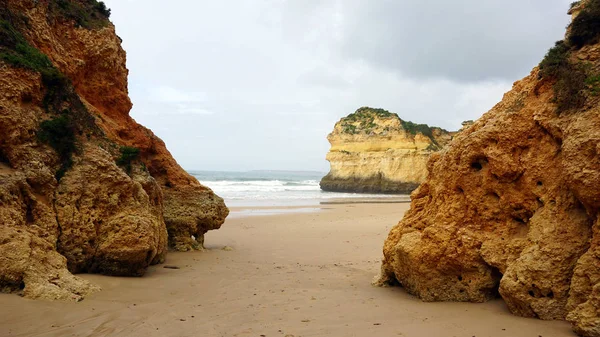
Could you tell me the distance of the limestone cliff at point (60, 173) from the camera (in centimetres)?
591

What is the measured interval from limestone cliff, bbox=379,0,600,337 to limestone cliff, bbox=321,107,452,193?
40.8 meters

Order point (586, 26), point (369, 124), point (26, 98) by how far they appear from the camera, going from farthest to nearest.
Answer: point (369, 124) < point (26, 98) < point (586, 26)

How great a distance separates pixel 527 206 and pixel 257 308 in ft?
12.9

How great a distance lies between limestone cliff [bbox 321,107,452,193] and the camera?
47.7 metres

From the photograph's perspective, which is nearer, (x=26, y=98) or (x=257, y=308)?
(x=257, y=308)

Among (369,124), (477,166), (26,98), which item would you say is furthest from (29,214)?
(369,124)

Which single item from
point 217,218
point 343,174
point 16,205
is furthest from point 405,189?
point 16,205

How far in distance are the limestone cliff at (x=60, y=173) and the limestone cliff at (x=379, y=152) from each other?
133 ft

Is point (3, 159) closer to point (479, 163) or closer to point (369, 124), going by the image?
point (479, 163)

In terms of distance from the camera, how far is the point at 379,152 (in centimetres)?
5066

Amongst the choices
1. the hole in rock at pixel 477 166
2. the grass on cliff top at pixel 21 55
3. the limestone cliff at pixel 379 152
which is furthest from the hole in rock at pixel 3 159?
the limestone cliff at pixel 379 152

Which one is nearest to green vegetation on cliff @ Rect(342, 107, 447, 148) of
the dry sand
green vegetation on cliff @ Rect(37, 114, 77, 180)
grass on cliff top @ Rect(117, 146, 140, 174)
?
the dry sand

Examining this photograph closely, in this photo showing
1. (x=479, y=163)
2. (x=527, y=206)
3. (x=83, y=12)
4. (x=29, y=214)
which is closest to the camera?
(x=527, y=206)

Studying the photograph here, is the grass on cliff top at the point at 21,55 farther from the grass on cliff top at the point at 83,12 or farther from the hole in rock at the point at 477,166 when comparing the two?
the hole in rock at the point at 477,166
